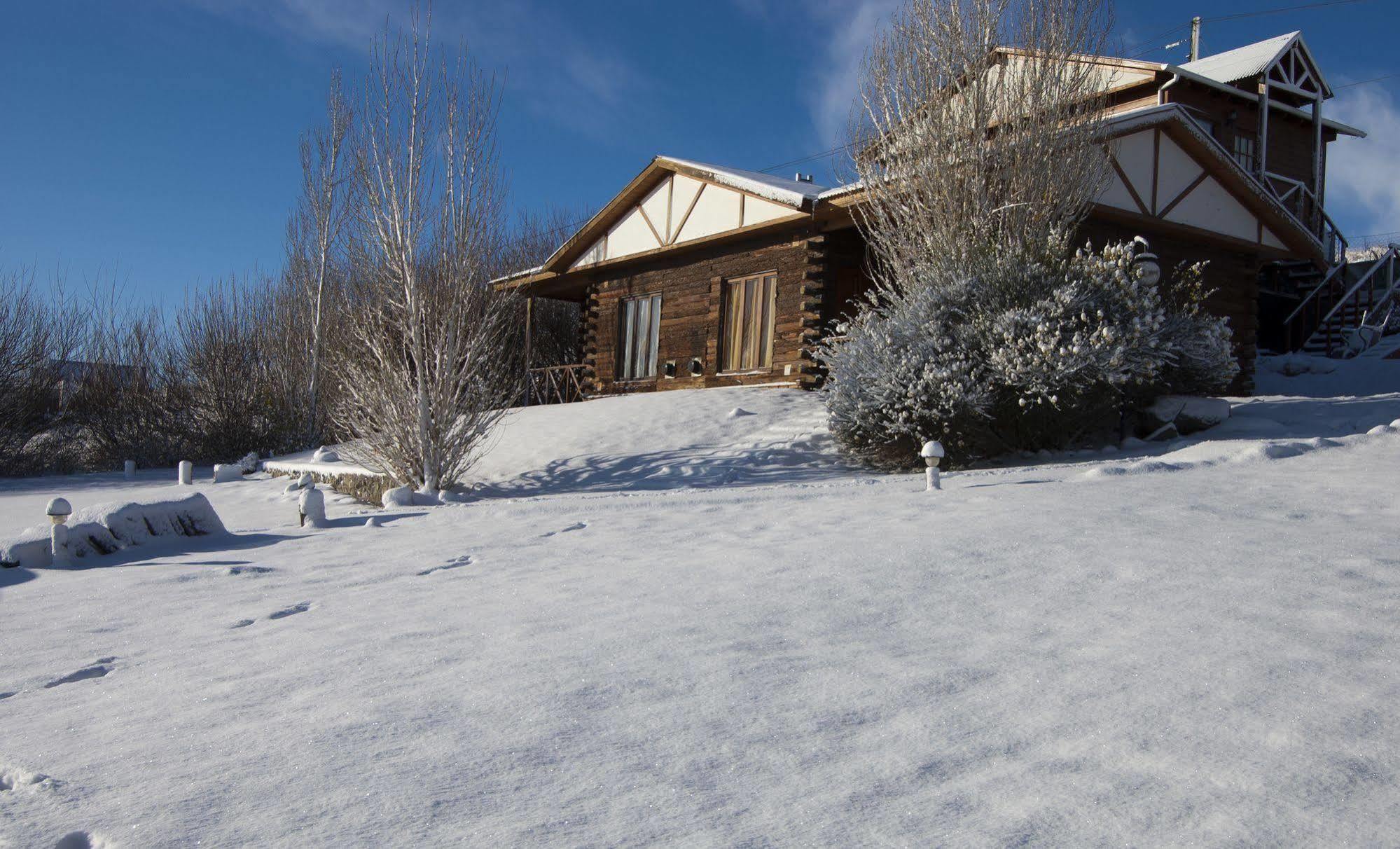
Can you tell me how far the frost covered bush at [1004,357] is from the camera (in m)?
9.07

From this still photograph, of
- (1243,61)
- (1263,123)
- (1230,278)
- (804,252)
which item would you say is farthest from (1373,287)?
(804,252)

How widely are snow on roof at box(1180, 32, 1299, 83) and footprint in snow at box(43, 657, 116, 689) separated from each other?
23867 mm

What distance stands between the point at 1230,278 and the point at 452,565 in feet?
49.9

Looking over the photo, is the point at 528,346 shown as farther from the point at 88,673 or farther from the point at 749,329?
the point at 88,673

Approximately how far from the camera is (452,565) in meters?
5.28

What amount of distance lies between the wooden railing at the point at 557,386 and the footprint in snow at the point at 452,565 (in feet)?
44.1

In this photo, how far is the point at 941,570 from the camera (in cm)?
415

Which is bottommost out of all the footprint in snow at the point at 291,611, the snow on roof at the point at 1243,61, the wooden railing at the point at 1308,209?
the footprint in snow at the point at 291,611

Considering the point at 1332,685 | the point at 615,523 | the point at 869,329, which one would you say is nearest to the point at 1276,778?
the point at 1332,685

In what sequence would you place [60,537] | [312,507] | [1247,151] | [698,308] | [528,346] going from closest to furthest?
[60,537] → [312,507] → [698,308] → [528,346] → [1247,151]

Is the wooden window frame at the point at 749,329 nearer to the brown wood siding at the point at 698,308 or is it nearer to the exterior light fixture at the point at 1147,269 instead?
the brown wood siding at the point at 698,308

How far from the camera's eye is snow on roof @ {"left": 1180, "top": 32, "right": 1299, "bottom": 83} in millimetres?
22250

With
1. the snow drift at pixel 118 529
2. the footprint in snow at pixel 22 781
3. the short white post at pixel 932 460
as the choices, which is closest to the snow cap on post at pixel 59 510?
the snow drift at pixel 118 529

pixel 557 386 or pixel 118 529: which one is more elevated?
pixel 557 386
